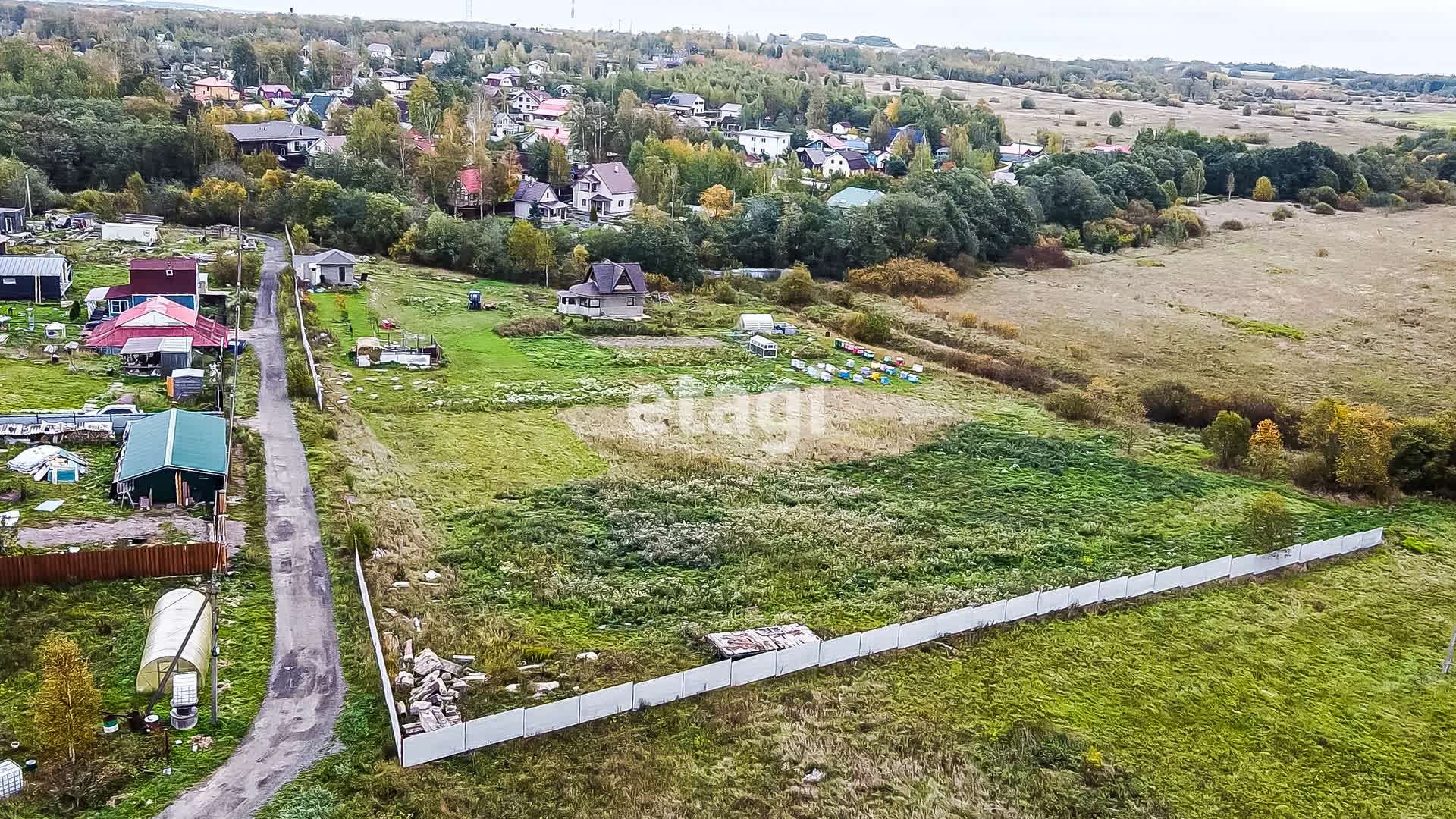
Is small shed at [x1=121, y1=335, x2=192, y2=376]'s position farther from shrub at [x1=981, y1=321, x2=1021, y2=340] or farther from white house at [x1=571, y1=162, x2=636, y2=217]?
white house at [x1=571, y1=162, x2=636, y2=217]

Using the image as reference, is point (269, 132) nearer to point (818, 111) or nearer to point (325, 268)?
point (325, 268)

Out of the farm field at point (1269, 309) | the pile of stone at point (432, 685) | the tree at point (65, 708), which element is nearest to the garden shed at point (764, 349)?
the farm field at point (1269, 309)

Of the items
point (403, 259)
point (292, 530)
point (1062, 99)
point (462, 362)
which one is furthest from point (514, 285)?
point (1062, 99)

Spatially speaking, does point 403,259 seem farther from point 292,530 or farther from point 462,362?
point 292,530

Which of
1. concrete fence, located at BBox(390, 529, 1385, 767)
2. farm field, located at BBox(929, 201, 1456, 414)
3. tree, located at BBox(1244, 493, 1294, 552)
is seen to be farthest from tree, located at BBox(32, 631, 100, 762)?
farm field, located at BBox(929, 201, 1456, 414)

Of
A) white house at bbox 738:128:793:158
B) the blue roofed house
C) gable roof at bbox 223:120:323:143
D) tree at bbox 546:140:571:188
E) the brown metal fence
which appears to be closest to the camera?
the brown metal fence
